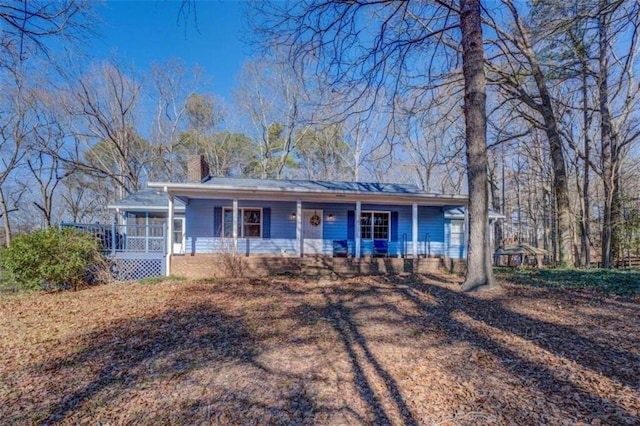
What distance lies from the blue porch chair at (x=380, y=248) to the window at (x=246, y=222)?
465 cm

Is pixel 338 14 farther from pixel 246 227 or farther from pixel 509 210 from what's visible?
pixel 509 210

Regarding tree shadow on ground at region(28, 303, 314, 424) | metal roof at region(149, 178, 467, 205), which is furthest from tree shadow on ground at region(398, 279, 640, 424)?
metal roof at region(149, 178, 467, 205)

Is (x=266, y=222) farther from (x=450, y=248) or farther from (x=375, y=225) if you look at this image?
(x=450, y=248)

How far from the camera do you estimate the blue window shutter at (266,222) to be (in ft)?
41.1

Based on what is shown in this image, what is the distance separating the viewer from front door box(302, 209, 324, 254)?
1301 cm

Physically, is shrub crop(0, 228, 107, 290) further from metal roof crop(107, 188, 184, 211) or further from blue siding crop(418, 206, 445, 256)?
blue siding crop(418, 206, 445, 256)

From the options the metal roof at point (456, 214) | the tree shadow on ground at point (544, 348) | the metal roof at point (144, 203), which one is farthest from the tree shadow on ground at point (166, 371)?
the metal roof at point (456, 214)

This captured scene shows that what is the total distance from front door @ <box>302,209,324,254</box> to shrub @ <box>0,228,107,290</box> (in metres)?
7.13

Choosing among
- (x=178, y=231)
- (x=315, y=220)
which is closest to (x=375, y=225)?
(x=315, y=220)

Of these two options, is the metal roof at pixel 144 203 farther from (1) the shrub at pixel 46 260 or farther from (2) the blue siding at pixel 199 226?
(1) the shrub at pixel 46 260

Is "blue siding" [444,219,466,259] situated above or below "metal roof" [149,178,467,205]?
below

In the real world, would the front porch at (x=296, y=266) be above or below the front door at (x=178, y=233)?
below

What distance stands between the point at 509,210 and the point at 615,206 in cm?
2047

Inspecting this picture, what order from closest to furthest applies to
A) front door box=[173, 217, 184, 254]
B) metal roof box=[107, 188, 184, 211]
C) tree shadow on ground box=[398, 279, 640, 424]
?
tree shadow on ground box=[398, 279, 640, 424]
metal roof box=[107, 188, 184, 211]
front door box=[173, 217, 184, 254]
